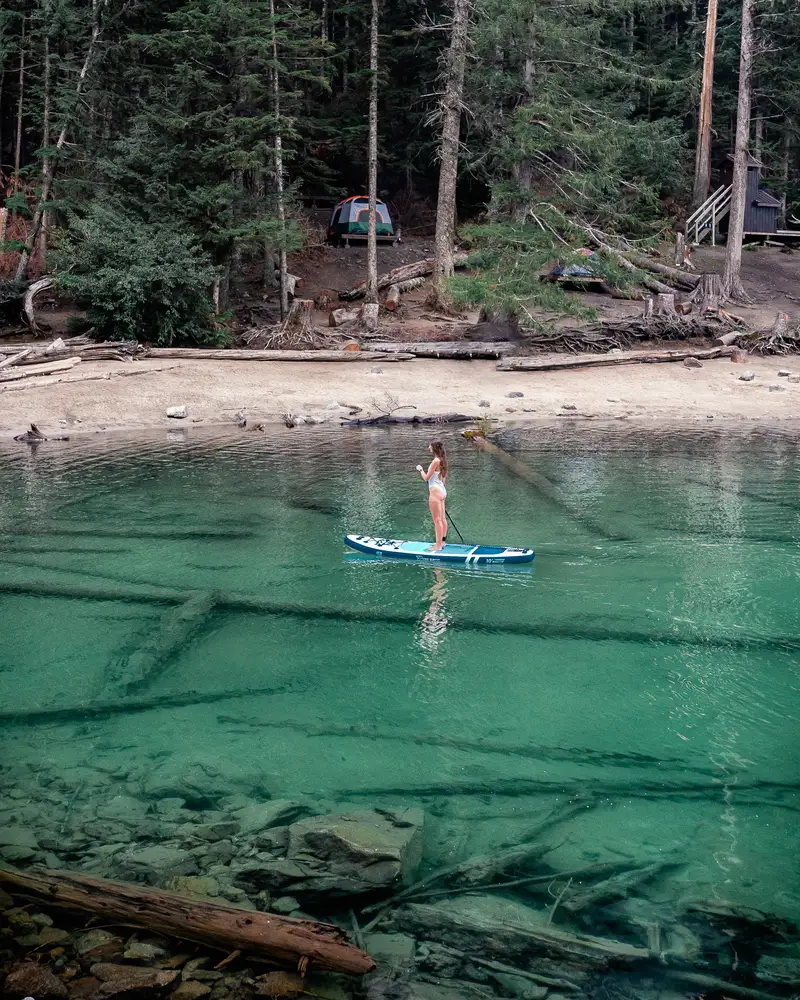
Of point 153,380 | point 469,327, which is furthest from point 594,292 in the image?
point 153,380

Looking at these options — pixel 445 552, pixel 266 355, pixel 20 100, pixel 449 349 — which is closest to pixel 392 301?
pixel 449 349

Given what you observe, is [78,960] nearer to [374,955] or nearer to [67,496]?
[374,955]

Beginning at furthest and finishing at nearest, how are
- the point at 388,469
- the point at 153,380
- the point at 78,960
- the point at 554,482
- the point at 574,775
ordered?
the point at 153,380
the point at 388,469
the point at 554,482
the point at 574,775
the point at 78,960

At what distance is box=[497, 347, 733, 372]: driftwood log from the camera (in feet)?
84.7

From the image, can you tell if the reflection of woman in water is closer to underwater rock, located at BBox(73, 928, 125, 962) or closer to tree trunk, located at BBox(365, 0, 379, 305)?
underwater rock, located at BBox(73, 928, 125, 962)

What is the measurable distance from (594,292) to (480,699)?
92.3 feet

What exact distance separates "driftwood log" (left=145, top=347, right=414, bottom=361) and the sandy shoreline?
352 millimetres

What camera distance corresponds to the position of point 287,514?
14.6 metres

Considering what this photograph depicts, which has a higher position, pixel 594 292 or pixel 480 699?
pixel 594 292

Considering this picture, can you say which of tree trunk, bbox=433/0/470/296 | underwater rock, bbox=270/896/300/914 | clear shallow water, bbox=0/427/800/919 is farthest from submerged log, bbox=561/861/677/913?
tree trunk, bbox=433/0/470/296

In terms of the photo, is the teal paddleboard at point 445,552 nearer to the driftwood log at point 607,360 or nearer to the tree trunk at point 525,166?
the driftwood log at point 607,360

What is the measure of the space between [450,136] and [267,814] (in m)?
27.6

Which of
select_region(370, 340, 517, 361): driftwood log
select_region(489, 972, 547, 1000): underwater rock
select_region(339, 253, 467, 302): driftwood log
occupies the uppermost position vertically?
select_region(339, 253, 467, 302): driftwood log

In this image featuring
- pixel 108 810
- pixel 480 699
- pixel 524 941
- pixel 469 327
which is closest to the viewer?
pixel 524 941
